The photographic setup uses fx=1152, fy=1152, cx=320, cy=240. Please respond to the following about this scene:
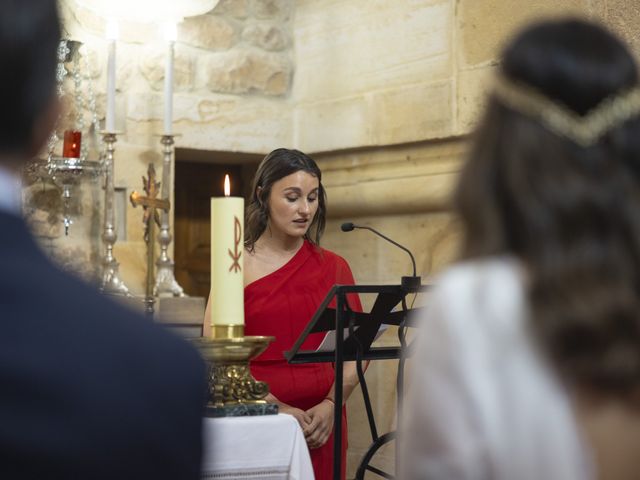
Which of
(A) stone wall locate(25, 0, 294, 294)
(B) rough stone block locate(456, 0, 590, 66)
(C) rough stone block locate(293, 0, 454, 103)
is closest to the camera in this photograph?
(B) rough stone block locate(456, 0, 590, 66)

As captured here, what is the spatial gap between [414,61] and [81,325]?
4214 millimetres

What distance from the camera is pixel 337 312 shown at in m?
3.02

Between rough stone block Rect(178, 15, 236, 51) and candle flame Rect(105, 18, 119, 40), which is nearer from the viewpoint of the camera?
candle flame Rect(105, 18, 119, 40)

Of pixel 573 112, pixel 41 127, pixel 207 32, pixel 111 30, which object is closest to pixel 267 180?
pixel 111 30

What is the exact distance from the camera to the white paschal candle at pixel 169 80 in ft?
15.5

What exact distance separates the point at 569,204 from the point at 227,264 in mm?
1153

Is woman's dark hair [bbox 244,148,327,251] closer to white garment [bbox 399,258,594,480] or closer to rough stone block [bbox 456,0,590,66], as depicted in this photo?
rough stone block [bbox 456,0,590,66]

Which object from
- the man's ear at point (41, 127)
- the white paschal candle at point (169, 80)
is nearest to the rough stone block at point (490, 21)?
the white paschal candle at point (169, 80)

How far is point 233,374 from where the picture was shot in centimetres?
243

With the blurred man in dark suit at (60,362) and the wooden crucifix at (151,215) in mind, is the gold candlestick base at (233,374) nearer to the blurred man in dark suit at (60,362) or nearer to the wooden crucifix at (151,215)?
the blurred man in dark suit at (60,362)

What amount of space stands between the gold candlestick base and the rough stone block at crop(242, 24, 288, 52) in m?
3.12

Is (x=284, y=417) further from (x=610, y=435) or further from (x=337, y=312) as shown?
(x=610, y=435)

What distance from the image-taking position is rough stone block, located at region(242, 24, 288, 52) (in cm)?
532

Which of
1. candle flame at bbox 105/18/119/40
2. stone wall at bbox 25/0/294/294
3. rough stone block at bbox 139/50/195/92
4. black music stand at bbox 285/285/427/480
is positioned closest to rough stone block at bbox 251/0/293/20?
stone wall at bbox 25/0/294/294
